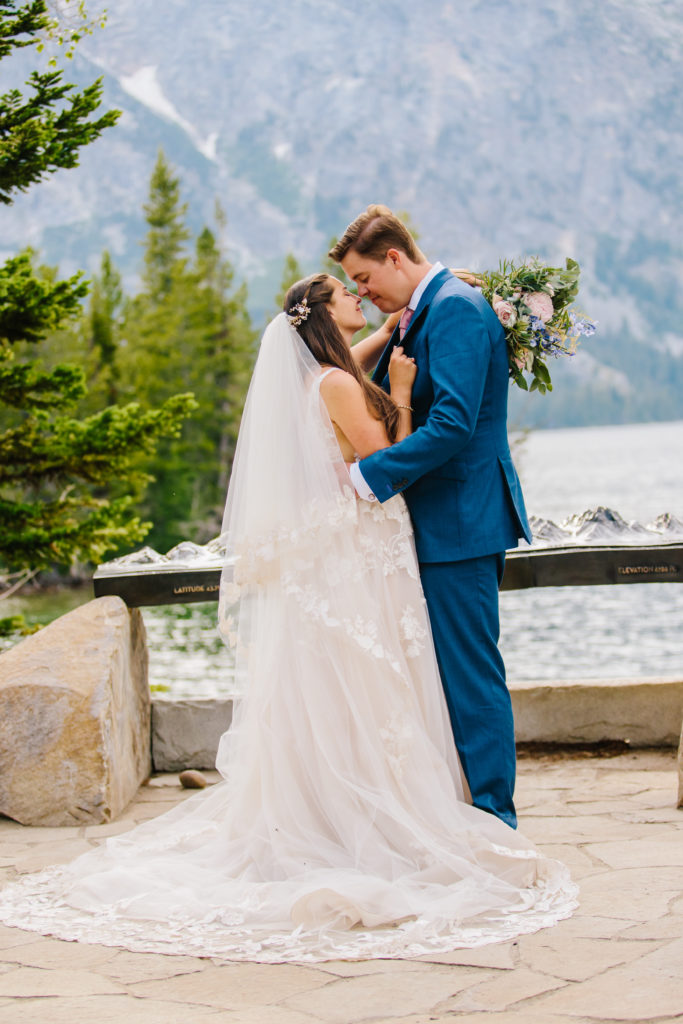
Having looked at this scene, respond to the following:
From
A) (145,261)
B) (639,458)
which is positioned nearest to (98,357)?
(145,261)

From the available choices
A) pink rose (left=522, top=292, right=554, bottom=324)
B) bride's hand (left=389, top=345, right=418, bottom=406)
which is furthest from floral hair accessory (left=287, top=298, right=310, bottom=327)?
pink rose (left=522, top=292, right=554, bottom=324)

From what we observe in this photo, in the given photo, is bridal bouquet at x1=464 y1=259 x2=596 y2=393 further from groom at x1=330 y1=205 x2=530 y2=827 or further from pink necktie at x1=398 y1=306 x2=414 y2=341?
pink necktie at x1=398 y1=306 x2=414 y2=341

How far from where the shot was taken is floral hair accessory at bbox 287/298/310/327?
145 inches

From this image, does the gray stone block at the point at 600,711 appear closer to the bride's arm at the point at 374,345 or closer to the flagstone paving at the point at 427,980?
the flagstone paving at the point at 427,980

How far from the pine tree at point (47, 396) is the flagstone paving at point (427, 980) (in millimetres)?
4681

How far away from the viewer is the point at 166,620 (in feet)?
107

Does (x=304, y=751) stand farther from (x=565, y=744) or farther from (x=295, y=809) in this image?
(x=565, y=744)

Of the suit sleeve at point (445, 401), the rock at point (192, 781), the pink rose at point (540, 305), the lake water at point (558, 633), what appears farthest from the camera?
the lake water at point (558, 633)

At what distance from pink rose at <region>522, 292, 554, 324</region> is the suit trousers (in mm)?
879

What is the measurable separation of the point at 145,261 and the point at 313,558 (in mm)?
57618

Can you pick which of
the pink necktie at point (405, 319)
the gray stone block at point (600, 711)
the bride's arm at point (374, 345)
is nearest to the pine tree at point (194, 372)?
the gray stone block at point (600, 711)

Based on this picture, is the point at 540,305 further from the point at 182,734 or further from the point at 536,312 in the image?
the point at 182,734

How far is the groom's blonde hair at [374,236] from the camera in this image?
3.65m

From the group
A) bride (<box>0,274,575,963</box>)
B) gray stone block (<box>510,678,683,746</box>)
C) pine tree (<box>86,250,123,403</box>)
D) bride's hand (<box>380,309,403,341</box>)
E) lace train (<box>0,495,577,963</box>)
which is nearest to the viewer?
lace train (<box>0,495,577,963</box>)
